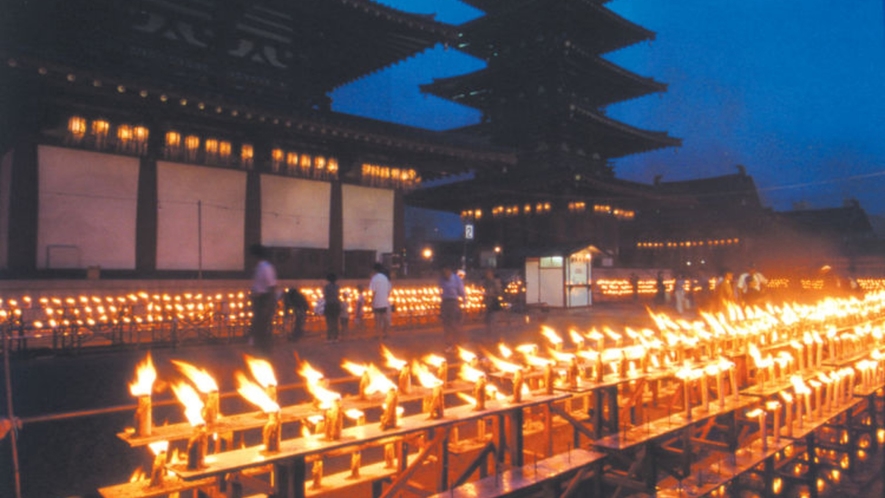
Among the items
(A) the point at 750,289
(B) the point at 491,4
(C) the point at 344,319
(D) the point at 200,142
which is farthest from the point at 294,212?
(B) the point at 491,4

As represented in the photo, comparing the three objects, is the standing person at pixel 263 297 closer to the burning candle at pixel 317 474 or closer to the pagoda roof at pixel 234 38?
the burning candle at pixel 317 474

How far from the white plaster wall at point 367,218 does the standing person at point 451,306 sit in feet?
20.2

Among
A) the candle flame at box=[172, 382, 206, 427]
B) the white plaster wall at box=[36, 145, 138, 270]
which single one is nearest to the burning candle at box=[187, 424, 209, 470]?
the candle flame at box=[172, 382, 206, 427]

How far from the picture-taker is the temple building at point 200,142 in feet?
37.0

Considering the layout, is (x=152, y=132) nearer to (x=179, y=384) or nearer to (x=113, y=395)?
(x=113, y=395)

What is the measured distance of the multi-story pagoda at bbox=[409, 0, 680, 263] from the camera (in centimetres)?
2588

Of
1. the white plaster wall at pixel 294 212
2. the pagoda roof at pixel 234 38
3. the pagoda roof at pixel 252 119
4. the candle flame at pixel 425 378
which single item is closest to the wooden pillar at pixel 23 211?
the pagoda roof at pixel 252 119

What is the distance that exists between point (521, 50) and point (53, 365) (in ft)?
78.2

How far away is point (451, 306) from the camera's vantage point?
11.1m

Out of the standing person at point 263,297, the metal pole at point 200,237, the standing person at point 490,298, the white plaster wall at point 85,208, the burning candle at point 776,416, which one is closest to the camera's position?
the burning candle at point 776,416

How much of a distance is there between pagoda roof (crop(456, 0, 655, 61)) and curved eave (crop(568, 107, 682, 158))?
3.95 meters

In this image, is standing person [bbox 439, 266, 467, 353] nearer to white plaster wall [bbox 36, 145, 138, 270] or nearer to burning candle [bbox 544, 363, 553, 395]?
burning candle [bbox 544, 363, 553, 395]

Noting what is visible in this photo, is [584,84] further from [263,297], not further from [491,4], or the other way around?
[263,297]

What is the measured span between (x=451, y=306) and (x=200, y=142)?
24.1ft
